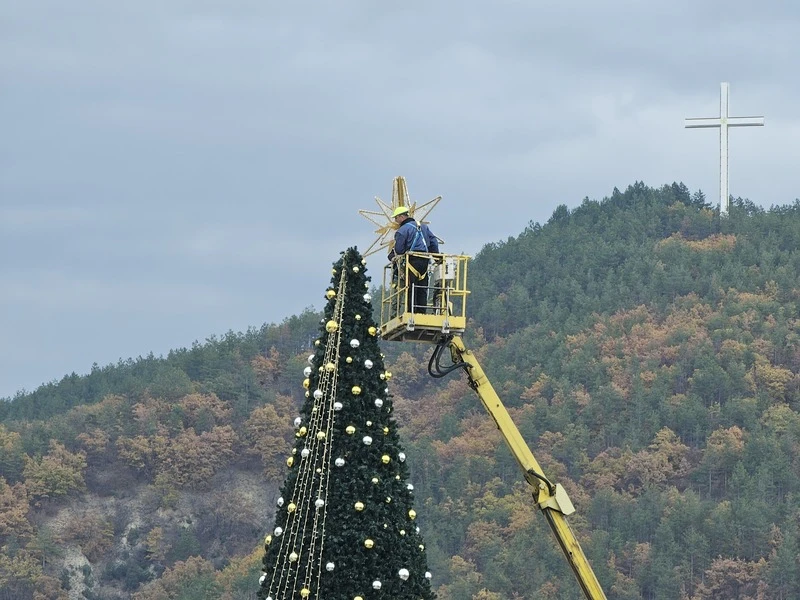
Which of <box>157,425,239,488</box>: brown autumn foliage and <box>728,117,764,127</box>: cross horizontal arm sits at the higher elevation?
<box>728,117,764,127</box>: cross horizontal arm

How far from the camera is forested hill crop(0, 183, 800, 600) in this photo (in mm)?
69000

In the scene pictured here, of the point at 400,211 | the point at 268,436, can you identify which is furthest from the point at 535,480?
the point at 268,436

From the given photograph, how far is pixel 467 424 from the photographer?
88062 mm

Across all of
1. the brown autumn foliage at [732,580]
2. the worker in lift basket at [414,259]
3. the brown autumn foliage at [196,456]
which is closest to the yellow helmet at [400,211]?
the worker in lift basket at [414,259]

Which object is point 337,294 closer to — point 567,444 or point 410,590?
point 410,590

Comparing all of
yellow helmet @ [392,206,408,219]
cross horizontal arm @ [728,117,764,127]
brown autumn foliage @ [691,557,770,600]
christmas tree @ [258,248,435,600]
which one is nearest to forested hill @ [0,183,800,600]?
brown autumn foliage @ [691,557,770,600]

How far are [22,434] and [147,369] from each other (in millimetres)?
13445

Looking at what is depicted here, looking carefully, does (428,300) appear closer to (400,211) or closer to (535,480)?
(400,211)

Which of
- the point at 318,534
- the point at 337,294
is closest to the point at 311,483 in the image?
the point at 318,534

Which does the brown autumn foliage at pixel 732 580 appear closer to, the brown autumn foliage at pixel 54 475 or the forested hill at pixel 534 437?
the forested hill at pixel 534 437

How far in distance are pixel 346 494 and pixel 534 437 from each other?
66536 mm

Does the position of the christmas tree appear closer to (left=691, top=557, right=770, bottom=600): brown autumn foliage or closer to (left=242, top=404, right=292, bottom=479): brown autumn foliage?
(left=691, top=557, right=770, bottom=600): brown autumn foliage

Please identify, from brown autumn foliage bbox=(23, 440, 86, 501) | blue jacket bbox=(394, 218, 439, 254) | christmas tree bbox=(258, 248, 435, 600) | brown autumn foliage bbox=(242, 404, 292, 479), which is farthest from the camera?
brown autumn foliage bbox=(242, 404, 292, 479)

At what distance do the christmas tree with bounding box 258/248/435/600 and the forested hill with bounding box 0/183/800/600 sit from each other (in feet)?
150
